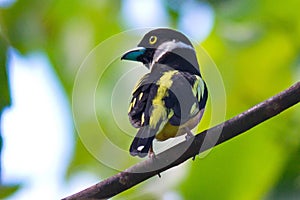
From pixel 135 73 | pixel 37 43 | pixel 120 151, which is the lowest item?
pixel 120 151

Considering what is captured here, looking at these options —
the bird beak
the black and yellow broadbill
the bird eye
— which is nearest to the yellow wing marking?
the black and yellow broadbill

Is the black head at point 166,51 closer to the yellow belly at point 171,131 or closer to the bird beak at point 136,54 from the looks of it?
the bird beak at point 136,54

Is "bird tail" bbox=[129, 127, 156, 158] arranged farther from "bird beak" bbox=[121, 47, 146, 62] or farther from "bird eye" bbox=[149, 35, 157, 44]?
"bird eye" bbox=[149, 35, 157, 44]

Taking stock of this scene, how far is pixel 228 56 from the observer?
53.4 inches

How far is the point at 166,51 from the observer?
1.44 metres

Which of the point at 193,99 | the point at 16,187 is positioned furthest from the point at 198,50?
the point at 16,187

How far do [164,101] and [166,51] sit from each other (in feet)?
1.16

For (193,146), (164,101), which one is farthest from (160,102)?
(193,146)

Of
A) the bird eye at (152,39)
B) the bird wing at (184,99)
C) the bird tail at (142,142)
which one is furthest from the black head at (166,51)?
the bird tail at (142,142)

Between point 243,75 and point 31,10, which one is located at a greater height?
point 31,10

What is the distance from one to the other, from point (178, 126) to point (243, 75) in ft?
0.93

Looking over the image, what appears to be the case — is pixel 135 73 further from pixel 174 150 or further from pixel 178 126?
pixel 174 150

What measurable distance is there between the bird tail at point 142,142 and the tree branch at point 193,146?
0.03 metres

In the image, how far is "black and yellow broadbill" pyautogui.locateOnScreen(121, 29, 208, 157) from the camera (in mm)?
1059
